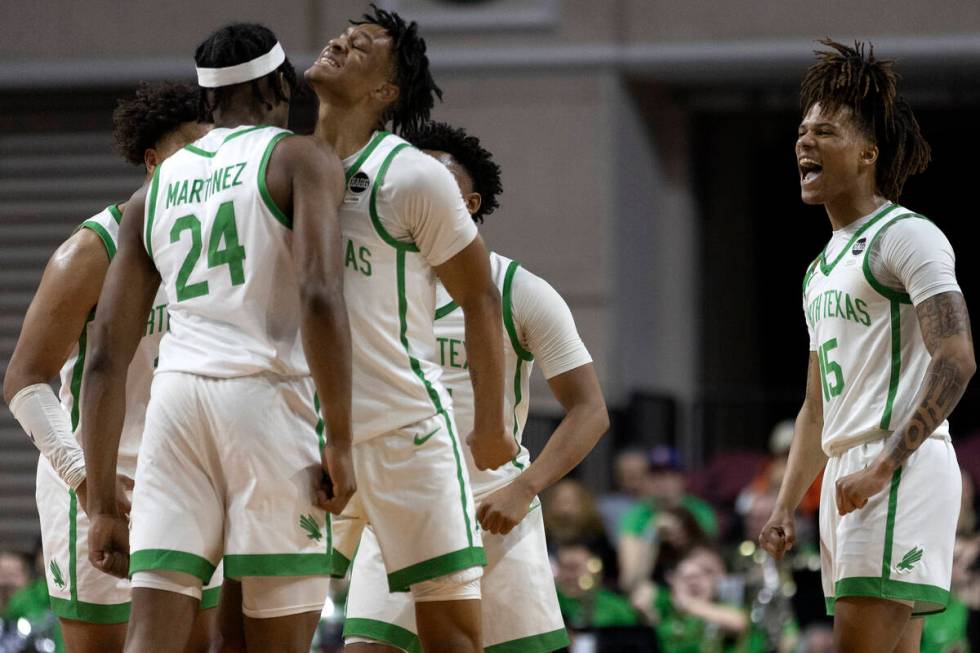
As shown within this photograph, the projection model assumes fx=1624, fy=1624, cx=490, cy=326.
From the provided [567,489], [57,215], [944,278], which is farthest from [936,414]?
[57,215]

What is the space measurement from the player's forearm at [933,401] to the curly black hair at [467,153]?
160cm

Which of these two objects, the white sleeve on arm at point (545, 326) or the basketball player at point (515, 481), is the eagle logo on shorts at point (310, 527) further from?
the white sleeve on arm at point (545, 326)

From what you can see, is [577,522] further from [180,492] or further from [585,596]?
[180,492]

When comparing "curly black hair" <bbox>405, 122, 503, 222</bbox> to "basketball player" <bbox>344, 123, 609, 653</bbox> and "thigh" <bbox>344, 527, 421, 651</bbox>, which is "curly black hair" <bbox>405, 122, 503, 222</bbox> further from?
"thigh" <bbox>344, 527, 421, 651</bbox>

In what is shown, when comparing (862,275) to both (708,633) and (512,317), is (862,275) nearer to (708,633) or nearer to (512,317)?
(512,317)

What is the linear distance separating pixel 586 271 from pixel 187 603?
361 inches

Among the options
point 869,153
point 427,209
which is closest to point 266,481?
point 427,209

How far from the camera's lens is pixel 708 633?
8445 mm

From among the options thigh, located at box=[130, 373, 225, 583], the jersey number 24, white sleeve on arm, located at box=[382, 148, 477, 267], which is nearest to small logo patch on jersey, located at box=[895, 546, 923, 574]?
white sleeve on arm, located at box=[382, 148, 477, 267]

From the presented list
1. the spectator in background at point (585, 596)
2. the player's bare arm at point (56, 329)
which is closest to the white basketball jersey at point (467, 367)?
the player's bare arm at point (56, 329)

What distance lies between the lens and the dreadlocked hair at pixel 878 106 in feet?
16.7

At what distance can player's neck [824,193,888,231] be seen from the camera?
199 inches

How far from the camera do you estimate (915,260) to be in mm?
4719

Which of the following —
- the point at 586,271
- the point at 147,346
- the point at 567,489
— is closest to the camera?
the point at 147,346
